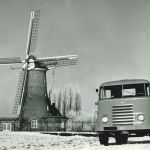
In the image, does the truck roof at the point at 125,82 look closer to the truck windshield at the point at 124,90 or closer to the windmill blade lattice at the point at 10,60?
the truck windshield at the point at 124,90

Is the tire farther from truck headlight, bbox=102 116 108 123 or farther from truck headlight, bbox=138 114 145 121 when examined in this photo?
truck headlight, bbox=138 114 145 121

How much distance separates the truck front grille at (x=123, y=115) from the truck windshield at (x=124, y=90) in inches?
22.7

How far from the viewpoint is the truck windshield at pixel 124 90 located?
17.3 meters

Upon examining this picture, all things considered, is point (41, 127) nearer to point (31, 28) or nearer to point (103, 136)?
point (31, 28)

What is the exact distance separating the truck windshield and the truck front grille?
0.58 metres

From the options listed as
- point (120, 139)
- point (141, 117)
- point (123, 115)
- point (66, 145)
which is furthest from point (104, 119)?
point (66, 145)

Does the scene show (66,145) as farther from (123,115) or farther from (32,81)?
(32,81)

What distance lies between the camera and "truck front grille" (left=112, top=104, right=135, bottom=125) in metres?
17.0

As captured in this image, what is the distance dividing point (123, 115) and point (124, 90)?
1.21m

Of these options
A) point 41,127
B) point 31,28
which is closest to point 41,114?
point 41,127

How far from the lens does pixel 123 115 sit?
1712 centimetres

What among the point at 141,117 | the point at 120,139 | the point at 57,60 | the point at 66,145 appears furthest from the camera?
the point at 57,60

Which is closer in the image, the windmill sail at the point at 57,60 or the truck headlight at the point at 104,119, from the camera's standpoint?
the truck headlight at the point at 104,119

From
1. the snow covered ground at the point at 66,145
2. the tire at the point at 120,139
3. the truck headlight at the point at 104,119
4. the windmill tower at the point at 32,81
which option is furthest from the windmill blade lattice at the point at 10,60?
the truck headlight at the point at 104,119
